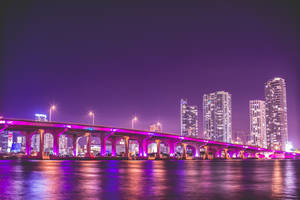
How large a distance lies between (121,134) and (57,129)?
29.0 m

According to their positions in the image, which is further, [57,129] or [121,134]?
[121,134]

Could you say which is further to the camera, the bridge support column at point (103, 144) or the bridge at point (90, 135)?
the bridge support column at point (103, 144)

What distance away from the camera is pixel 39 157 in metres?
104

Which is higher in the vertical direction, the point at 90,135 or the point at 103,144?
the point at 90,135

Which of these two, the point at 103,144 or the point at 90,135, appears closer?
the point at 90,135

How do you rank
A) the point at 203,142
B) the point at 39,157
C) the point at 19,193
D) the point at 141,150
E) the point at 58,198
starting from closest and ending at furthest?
the point at 58,198 < the point at 19,193 < the point at 39,157 < the point at 141,150 < the point at 203,142

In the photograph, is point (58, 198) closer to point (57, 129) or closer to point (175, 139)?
point (57, 129)

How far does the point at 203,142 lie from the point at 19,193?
534 feet

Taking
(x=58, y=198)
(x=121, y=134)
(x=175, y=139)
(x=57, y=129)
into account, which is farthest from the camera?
(x=175, y=139)

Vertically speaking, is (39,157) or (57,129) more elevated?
(57,129)

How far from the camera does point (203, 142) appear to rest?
582 feet

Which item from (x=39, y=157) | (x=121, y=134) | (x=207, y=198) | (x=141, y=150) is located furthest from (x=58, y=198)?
(x=141, y=150)

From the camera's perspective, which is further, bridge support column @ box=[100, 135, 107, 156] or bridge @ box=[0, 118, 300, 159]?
bridge support column @ box=[100, 135, 107, 156]

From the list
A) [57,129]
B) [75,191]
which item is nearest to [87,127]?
[57,129]
